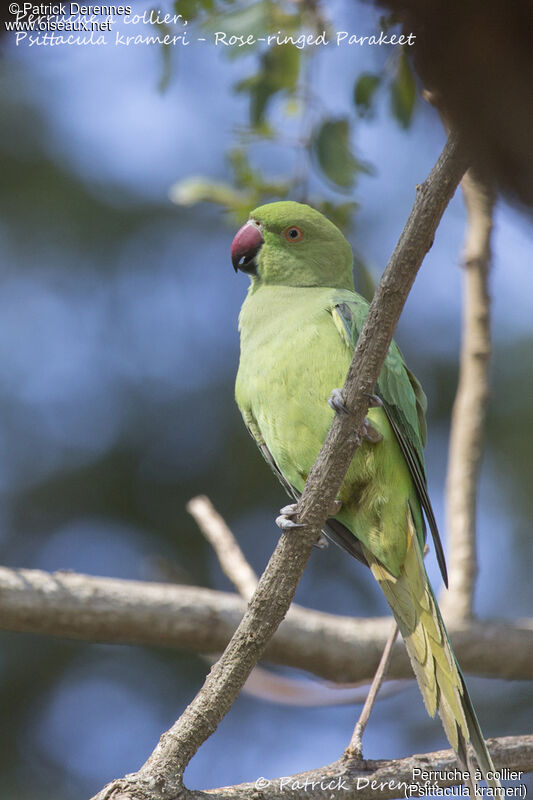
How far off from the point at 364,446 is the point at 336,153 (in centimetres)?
117

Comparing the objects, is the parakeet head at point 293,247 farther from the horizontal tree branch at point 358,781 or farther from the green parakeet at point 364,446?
the horizontal tree branch at point 358,781

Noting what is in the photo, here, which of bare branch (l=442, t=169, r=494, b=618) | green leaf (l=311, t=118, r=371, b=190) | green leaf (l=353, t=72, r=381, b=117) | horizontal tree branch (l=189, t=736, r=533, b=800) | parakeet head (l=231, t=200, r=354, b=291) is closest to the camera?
horizontal tree branch (l=189, t=736, r=533, b=800)

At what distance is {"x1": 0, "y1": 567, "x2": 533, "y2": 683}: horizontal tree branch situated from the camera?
3.12 metres

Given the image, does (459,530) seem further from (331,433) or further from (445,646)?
(331,433)

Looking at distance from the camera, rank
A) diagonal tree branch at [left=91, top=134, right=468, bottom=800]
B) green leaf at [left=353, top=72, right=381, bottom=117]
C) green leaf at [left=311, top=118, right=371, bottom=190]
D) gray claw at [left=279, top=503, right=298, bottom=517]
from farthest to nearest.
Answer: green leaf at [left=311, top=118, right=371, bottom=190], green leaf at [left=353, top=72, right=381, bottom=117], gray claw at [left=279, top=503, right=298, bottom=517], diagonal tree branch at [left=91, top=134, right=468, bottom=800]

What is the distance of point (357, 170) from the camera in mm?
2965

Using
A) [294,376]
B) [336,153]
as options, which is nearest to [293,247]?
[336,153]

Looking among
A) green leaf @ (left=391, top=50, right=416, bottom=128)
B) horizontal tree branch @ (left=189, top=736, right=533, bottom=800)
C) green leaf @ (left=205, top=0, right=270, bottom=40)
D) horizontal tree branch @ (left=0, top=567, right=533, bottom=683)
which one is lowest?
horizontal tree branch @ (left=189, top=736, right=533, bottom=800)

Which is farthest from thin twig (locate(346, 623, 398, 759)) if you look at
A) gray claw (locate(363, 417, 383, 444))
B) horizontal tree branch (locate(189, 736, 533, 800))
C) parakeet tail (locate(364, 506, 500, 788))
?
gray claw (locate(363, 417, 383, 444))

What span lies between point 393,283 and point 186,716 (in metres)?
1.25

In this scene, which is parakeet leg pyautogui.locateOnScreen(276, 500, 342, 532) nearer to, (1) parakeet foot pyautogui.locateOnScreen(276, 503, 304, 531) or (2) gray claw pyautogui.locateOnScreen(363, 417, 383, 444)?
(1) parakeet foot pyautogui.locateOnScreen(276, 503, 304, 531)

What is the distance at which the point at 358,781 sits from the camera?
7.07 ft

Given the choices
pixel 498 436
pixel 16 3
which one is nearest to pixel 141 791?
pixel 16 3

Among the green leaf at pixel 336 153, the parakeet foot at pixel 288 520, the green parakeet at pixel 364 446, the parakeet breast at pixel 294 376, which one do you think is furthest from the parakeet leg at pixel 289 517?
the green leaf at pixel 336 153
